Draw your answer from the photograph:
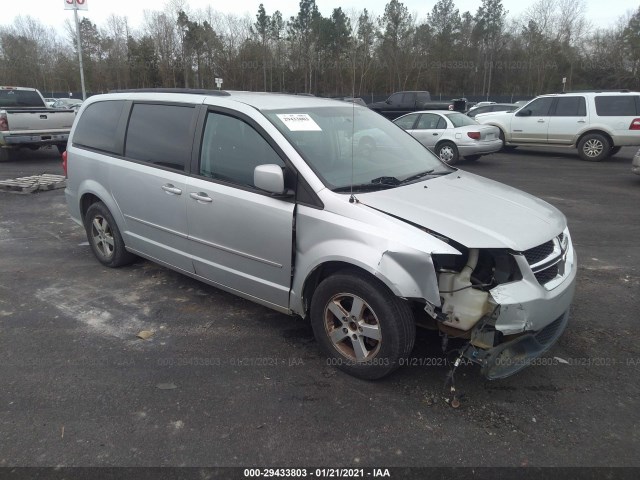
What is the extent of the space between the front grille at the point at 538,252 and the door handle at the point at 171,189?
2699 mm

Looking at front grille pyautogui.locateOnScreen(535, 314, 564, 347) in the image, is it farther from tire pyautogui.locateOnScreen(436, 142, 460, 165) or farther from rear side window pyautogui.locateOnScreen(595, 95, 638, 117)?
rear side window pyautogui.locateOnScreen(595, 95, 638, 117)

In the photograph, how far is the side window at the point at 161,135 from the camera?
156 inches

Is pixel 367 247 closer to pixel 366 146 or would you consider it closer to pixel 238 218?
pixel 238 218

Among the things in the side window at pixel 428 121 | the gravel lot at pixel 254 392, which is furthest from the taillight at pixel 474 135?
the gravel lot at pixel 254 392

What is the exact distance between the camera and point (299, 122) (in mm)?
3613

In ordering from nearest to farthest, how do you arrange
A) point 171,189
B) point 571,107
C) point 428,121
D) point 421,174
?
1. point 421,174
2. point 171,189
3. point 428,121
4. point 571,107

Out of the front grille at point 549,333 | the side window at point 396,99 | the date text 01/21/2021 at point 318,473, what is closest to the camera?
the date text 01/21/2021 at point 318,473

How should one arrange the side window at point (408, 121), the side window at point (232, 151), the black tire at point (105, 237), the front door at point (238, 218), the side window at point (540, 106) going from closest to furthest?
1. the front door at point (238, 218)
2. the side window at point (232, 151)
3. the black tire at point (105, 237)
4. the side window at point (408, 121)
5. the side window at point (540, 106)

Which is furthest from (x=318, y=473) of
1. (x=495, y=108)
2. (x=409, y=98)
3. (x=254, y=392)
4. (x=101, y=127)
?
(x=495, y=108)

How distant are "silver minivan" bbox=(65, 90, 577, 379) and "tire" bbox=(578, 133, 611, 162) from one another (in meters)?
11.1

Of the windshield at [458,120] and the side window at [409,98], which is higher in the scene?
the side window at [409,98]

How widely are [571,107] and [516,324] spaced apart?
12848 millimetres

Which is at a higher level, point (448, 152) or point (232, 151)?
point (232, 151)

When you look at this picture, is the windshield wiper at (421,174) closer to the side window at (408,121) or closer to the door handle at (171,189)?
the door handle at (171,189)
